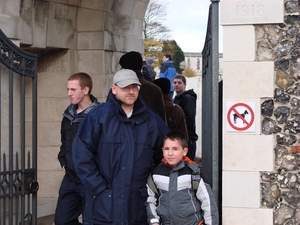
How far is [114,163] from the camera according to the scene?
468 centimetres

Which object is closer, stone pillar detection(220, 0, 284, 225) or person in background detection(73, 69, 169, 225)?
person in background detection(73, 69, 169, 225)

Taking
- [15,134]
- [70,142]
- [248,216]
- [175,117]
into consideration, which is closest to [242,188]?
[248,216]

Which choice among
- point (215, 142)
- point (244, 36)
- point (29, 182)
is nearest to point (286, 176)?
point (215, 142)

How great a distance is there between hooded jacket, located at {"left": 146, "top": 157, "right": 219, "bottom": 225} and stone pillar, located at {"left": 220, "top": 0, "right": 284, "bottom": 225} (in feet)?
1.82

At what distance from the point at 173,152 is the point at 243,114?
77 centimetres

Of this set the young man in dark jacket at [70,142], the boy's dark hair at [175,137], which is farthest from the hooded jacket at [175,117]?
the boy's dark hair at [175,137]

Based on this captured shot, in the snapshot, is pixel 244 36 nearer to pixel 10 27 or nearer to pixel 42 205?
pixel 10 27

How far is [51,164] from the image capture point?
817cm

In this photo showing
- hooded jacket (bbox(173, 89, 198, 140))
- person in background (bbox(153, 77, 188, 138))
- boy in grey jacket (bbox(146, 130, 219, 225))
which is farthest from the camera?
hooded jacket (bbox(173, 89, 198, 140))

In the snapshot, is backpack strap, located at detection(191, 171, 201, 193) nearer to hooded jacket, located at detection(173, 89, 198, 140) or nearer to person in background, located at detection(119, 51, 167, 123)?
person in background, located at detection(119, 51, 167, 123)

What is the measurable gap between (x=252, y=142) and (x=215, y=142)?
367mm

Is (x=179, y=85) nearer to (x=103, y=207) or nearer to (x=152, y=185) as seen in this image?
(x=152, y=185)

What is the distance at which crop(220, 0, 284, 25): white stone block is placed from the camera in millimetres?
5098

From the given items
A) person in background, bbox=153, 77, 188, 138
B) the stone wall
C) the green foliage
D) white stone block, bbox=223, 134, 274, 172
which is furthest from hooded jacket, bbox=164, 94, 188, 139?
the green foliage
